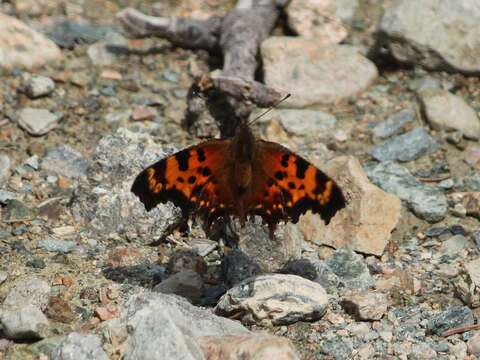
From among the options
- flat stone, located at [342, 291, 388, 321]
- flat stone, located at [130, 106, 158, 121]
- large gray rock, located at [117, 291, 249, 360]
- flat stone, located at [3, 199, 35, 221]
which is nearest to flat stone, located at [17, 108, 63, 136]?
flat stone, located at [130, 106, 158, 121]

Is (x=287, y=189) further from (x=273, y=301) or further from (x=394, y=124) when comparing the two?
(x=394, y=124)

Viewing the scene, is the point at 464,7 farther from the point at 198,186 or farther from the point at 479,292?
the point at 198,186

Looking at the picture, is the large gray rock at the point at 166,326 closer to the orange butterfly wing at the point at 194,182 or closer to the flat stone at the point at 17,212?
the orange butterfly wing at the point at 194,182

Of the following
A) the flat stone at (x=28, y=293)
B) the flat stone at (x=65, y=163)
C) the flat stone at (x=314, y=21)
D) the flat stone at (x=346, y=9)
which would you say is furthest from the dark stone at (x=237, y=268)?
the flat stone at (x=346, y=9)

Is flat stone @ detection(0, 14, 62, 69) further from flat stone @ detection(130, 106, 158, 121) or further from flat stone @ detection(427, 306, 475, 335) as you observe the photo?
flat stone @ detection(427, 306, 475, 335)

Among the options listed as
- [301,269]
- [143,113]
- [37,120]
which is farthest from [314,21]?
[301,269]
